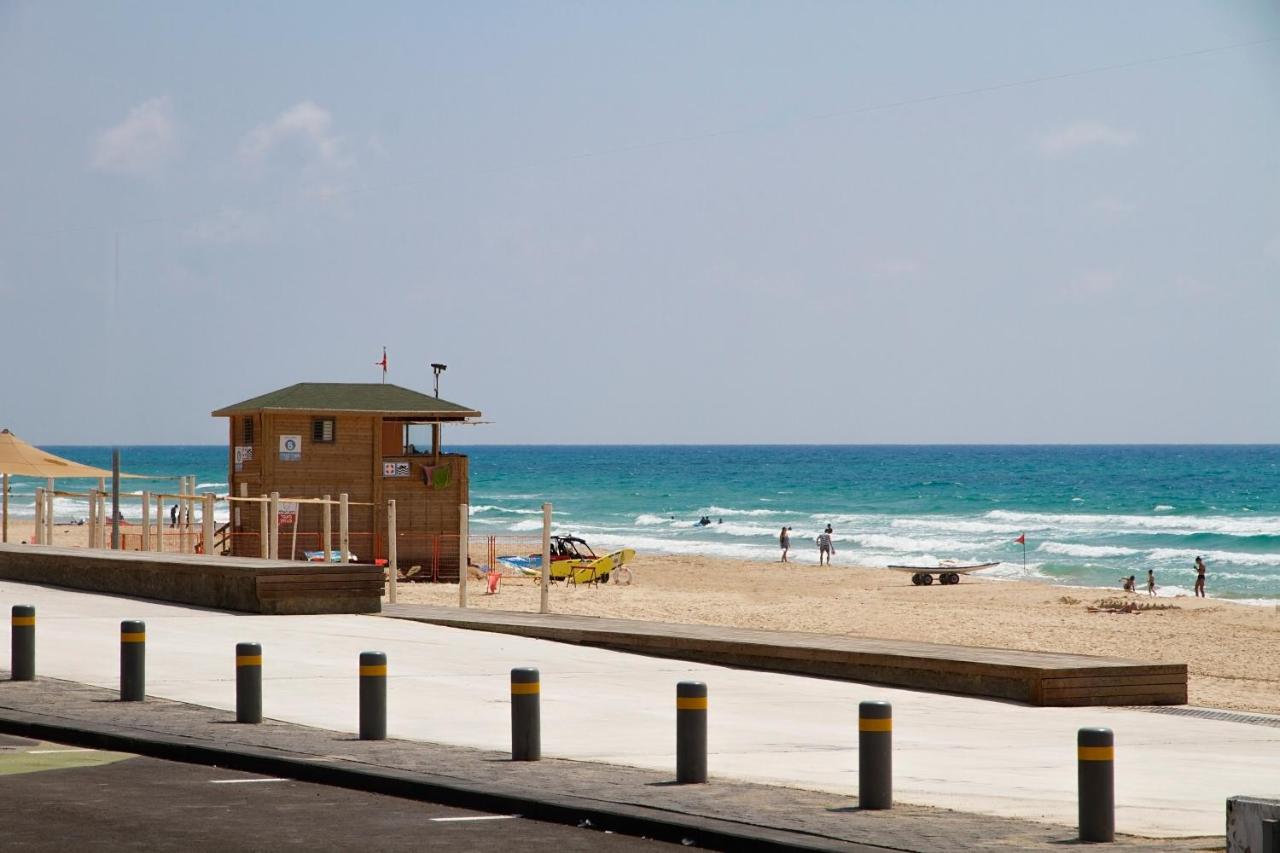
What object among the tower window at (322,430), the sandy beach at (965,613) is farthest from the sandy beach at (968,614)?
the tower window at (322,430)

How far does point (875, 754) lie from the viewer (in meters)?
8.35

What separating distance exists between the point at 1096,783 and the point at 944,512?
89593 mm

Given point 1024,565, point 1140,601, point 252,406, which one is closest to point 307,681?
point 252,406

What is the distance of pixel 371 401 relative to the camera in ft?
138

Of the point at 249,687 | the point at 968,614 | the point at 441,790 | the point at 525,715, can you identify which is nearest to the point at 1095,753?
the point at 441,790

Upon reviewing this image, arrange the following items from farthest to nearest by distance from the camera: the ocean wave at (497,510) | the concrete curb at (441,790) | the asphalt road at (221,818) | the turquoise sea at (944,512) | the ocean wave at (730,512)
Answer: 1. the ocean wave at (730,512)
2. the ocean wave at (497,510)
3. the turquoise sea at (944,512)
4. the asphalt road at (221,818)
5. the concrete curb at (441,790)

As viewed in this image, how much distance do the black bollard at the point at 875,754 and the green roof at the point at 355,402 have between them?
33477 mm

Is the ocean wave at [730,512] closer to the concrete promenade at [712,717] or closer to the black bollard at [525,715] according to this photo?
the concrete promenade at [712,717]

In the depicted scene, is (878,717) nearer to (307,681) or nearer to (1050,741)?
(1050,741)

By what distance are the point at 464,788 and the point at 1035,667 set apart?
22.2 ft

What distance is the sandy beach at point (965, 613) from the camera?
98.3 feet

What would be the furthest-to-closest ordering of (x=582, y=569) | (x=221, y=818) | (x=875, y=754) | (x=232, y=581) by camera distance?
1. (x=582, y=569)
2. (x=232, y=581)
3. (x=221, y=818)
4. (x=875, y=754)

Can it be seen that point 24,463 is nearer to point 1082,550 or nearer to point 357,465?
point 357,465

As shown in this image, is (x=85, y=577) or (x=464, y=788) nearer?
(x=464, y=788)
